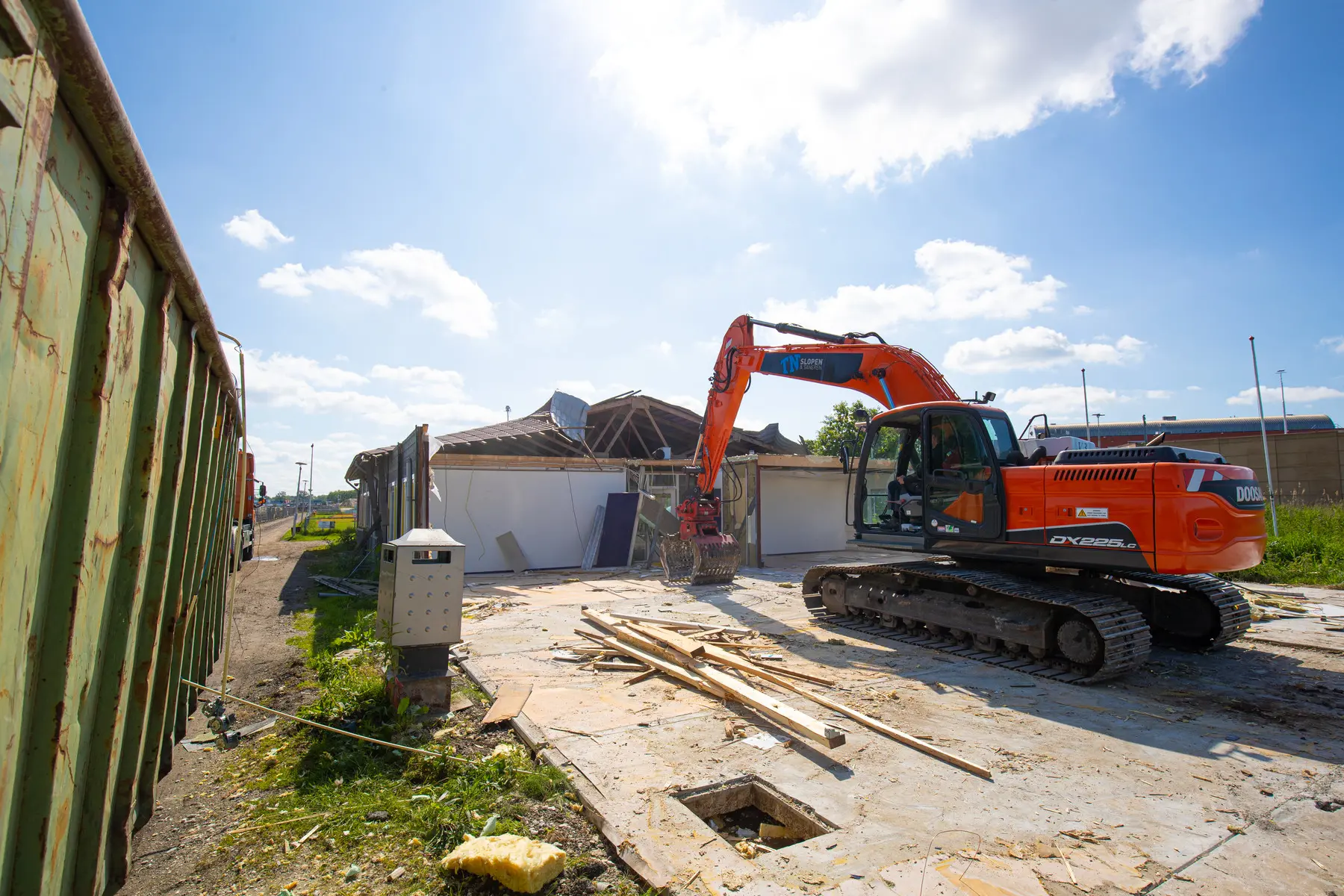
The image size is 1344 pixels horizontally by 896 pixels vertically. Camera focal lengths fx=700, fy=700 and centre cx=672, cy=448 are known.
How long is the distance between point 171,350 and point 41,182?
1484mm

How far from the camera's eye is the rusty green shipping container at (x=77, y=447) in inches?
65.2

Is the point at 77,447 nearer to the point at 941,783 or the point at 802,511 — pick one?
the point at 941,783

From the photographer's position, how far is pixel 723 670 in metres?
6.64

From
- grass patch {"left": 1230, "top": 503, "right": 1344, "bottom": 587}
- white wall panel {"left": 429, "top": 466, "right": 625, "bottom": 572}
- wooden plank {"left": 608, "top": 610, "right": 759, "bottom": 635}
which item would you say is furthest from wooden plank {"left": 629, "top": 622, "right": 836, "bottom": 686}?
grass patch {"left": 1230, "top": 503, "right": 1344, "bottom": 587}

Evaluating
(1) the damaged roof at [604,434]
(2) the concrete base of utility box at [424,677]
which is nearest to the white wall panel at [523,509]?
(1) the damaged roof at [604,434]

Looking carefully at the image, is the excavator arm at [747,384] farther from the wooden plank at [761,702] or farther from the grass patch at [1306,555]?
the grass patch at [1306,555]

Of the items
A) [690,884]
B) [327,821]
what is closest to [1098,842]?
[690,884]

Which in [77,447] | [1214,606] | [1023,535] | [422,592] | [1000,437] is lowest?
[1214,606]

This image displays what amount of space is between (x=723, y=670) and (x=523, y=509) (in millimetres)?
10604

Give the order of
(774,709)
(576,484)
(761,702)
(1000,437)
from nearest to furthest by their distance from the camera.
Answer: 1. (774,709)
2. (761,702)
3. (1000,437)
4. (576,484)

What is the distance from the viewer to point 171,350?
120 inches

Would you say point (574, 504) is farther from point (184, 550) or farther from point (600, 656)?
point (184, 550)

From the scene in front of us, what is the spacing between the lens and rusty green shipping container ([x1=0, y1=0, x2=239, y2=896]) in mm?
1656

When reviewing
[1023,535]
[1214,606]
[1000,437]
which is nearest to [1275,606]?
[1214,606]
